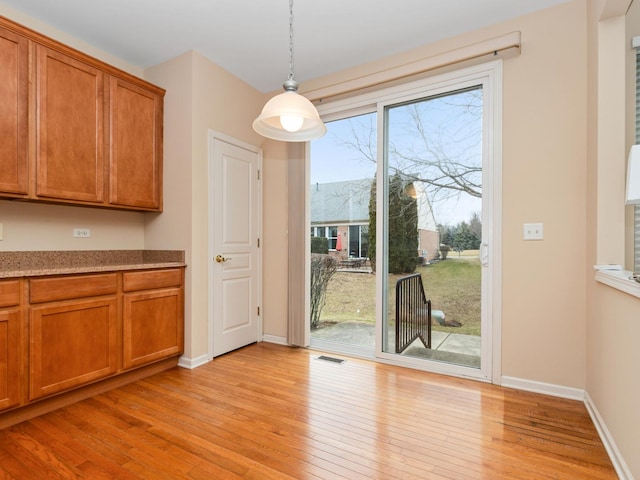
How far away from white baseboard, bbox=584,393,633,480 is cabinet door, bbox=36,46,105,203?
3751 millimetres

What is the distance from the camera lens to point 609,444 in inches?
71.3

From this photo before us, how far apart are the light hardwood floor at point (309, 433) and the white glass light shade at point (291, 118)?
5.95 feet

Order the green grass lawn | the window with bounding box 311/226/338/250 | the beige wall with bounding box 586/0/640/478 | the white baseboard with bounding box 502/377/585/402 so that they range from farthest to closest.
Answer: the window with bounding box 311/226/338/250, the green grass lawn, the white baseboard with bounding box 502/377/585/402, the beige wall with bounding box 586/0/640/478

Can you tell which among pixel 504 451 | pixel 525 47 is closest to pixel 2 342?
pixel 504 451

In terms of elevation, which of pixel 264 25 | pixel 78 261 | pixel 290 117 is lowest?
pixel 78 261

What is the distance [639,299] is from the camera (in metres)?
1.42

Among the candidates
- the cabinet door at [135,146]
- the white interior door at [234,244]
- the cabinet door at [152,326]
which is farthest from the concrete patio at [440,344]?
the cabinet door at [135,146]

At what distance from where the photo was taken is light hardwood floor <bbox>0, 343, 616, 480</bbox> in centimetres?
168

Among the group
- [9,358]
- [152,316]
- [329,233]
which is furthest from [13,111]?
[329,233]

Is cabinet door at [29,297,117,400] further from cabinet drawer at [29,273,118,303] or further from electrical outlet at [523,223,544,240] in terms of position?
electrical outlet at [523,223,544,240]

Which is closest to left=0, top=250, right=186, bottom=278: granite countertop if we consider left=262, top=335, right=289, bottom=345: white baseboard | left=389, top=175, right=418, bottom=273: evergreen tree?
left=262, top=335, right=289, bottom=345: white baseboard

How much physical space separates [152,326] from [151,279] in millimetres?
399

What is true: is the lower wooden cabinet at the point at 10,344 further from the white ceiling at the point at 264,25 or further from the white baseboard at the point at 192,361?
the white ceiling at the point at 264,25

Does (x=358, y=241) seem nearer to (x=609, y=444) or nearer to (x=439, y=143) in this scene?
(x=439, y=143)
